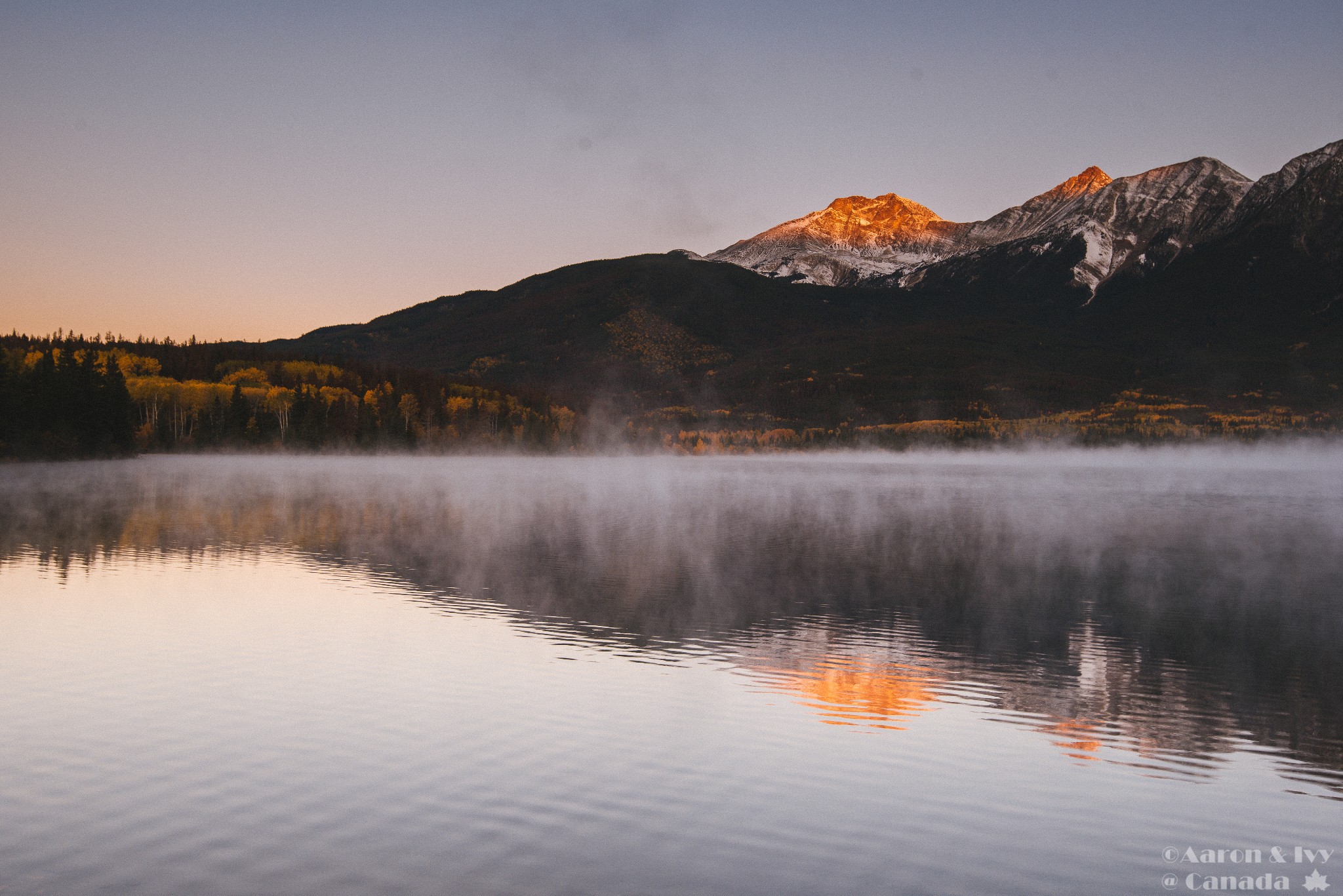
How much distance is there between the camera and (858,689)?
20.1 metres

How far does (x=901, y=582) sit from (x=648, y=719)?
21474 mm

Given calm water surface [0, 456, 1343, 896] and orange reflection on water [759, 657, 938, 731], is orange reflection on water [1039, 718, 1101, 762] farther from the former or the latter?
orange reflection on water [759, 657, 938, 731]

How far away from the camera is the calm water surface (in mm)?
11328

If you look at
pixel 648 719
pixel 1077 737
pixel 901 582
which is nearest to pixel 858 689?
pixel 1077 737

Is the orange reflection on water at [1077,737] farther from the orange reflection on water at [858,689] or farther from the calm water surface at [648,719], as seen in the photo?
the orange reflection on water at [858,689]

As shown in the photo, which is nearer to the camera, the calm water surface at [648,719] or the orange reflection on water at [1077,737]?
the calm water surface at [648,719]

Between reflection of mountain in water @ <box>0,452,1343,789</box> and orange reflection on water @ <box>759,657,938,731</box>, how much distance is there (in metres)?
0.08

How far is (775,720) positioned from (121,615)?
18564 mm

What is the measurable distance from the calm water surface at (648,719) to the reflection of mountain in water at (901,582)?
0.18 metres

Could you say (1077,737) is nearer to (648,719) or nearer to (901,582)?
(648,719)

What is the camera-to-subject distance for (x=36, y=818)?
11.9 meters

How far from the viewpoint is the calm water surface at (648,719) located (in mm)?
11328

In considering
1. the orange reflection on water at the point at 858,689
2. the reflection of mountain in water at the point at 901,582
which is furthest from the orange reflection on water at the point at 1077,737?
the orange reflection on water at the point at 858,689

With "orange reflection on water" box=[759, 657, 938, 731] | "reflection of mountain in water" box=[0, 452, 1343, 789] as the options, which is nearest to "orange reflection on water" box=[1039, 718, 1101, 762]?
"reflection of mountain in water" box=[0, 452, 1343, 789]
